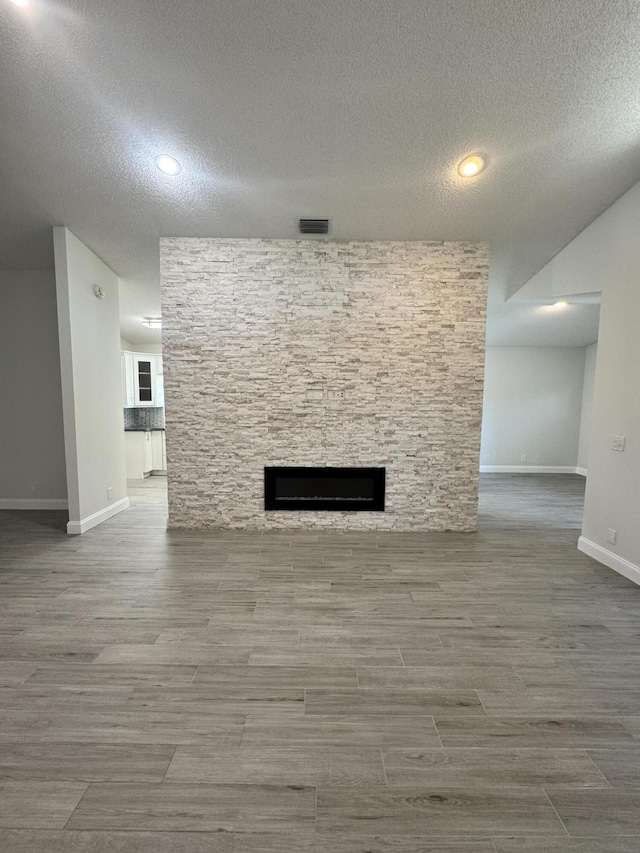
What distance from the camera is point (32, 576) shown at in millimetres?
3059

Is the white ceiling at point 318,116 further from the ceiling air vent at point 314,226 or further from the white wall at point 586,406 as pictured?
the white wall at point 586,406

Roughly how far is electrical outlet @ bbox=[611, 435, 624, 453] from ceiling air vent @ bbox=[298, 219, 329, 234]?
334 centimetres

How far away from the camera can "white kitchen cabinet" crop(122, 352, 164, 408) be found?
7.14 metres

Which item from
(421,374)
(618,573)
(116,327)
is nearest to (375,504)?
(421,374)

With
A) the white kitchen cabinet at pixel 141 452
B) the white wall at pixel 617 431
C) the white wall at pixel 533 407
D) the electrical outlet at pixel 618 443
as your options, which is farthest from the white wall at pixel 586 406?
the white kitchen cabinet at pixel 141 452

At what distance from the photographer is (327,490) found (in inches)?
165

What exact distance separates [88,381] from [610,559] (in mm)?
5559

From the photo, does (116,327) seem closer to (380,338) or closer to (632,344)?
(380,338)

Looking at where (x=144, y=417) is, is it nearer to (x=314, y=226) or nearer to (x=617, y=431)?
(x=314, y=226)

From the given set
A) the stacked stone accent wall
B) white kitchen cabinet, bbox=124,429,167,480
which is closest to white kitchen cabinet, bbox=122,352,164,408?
white kitchen cabinet, bbox=124,429,167,480

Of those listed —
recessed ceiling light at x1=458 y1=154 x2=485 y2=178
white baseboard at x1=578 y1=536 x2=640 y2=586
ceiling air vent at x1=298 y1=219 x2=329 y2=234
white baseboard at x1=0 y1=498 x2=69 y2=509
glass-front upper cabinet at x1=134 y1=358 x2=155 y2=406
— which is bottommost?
white baseboard at x1=0 y1=498 x2=69 y2=509

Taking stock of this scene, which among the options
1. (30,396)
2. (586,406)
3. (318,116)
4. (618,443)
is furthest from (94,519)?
(586,406)

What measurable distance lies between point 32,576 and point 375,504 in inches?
126

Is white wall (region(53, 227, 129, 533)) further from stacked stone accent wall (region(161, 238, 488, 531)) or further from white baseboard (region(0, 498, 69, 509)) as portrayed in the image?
stacked stone accent wall (region(161, 238, 488, 531))
